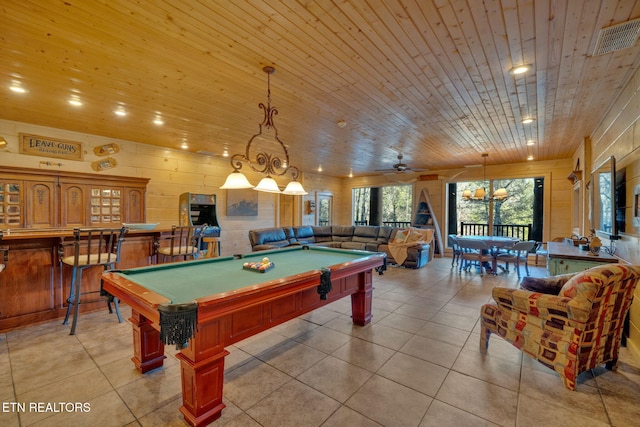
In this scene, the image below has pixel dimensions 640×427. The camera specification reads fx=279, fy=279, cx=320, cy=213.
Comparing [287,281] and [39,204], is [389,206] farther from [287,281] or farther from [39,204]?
[39,204]

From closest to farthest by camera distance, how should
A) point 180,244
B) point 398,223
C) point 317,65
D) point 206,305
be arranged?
point 206,305
point 317,65
point 180,244
point 398,223

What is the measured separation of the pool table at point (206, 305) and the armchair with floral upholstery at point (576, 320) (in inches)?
57.8

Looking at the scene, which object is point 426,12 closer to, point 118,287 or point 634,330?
point 118,287

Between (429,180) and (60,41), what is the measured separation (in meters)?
8.62

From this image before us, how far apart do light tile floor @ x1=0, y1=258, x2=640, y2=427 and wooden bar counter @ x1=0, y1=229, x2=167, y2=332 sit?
0.57ft

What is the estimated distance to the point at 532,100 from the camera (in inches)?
136

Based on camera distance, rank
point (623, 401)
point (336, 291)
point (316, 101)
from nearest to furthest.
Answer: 1. point (623, 401)
2. point (336, 291)
3. point (316, 101)

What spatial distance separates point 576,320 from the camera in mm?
2033

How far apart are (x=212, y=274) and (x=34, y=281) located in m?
2.48

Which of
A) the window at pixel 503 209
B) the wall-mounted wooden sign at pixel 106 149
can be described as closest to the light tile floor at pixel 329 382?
the wall-mounted wooden sign at pixel 106 149

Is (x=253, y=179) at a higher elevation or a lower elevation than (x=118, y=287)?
higher

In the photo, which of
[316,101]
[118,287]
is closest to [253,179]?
[316,101]

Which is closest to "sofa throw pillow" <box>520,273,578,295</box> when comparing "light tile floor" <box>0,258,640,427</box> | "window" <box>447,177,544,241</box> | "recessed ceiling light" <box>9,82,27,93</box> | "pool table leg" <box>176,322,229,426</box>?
"light tile floor" <box>0,258,640,427</box>

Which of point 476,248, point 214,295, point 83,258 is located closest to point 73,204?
point 83,258
